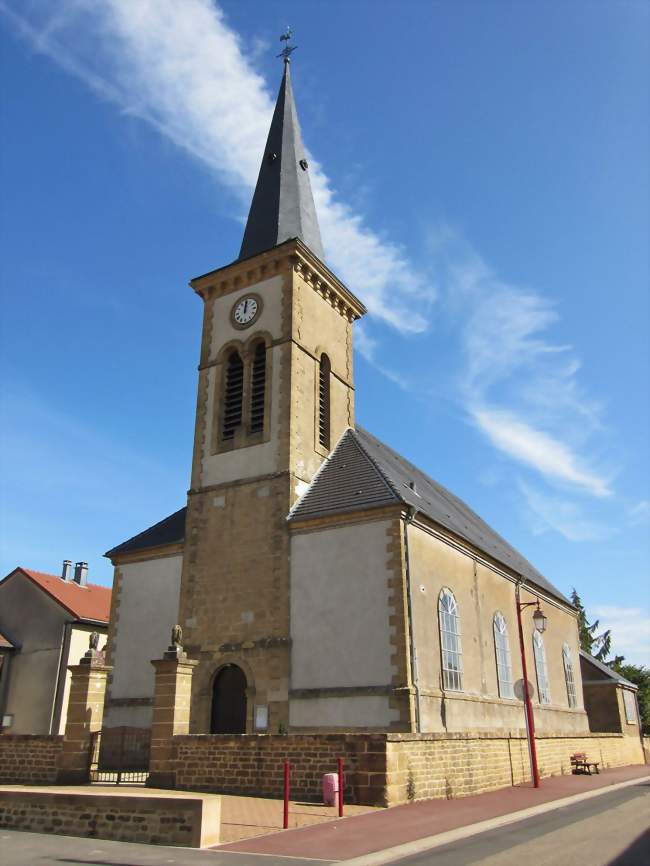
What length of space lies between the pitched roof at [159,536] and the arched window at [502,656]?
10.0 meters

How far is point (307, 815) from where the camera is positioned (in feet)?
36.3

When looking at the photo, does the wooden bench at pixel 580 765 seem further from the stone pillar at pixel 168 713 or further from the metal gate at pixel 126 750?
the stone pillar at pixel 168 713

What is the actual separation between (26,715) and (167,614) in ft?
39.1

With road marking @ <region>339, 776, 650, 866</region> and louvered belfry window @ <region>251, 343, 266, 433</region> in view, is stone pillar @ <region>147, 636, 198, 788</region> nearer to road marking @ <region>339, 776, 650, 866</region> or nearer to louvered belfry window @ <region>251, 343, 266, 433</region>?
road marking @ <region>339, 776, 650, 866</region>

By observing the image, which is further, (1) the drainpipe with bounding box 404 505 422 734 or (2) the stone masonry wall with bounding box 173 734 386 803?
(1) the drainpipe with bounding box 404 505 422 734

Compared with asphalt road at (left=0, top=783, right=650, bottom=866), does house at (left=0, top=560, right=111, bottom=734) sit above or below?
above

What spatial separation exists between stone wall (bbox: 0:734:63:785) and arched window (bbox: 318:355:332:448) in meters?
10.7

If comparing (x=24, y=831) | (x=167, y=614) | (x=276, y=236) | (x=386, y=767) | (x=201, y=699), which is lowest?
(x=24, y=831)

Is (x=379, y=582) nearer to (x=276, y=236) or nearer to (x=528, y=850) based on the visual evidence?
(x=528, y=850)

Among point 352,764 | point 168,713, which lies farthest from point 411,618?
point 168,713

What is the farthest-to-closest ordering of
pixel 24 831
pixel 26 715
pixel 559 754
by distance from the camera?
1. pixel 26 715
2. pixel 559 754
3. pixel 24 831

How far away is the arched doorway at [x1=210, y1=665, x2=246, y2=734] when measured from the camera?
57.9 ft

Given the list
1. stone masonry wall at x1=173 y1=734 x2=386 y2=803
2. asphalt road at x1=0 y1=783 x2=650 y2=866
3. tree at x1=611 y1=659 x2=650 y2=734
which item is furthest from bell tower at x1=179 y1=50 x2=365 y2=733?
tree at x1=611 y1=659 x2=650 y2=734

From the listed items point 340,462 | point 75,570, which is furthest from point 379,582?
point 75,570
